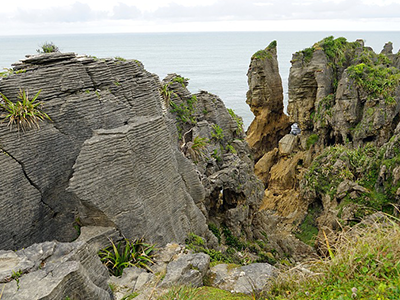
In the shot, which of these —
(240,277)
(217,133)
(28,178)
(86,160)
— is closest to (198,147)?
(217,133)

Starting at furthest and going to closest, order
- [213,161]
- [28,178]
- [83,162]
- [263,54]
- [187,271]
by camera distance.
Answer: [263,54] < [213,161] < [28,178] < [83,162] < [187,271]

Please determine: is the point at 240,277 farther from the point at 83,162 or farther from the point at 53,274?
the point at 83,162

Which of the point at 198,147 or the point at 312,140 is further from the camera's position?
the point at 312,140

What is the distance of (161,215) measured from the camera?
1267 cm

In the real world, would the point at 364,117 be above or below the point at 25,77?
below

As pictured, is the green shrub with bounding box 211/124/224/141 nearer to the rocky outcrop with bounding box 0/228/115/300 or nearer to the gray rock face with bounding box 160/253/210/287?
the gray rock face with bounding box 160/253/210/287

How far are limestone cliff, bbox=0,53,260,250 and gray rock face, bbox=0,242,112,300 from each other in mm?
2202

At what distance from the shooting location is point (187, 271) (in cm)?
970

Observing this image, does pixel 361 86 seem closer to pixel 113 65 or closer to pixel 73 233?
pixel 113 65

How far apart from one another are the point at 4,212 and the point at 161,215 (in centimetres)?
505

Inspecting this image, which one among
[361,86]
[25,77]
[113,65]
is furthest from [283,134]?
[25,77]

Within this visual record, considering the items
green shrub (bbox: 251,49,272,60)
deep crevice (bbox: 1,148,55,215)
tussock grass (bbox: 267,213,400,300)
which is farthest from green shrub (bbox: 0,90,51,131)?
green shrub (bbox: 251,49,272,60)

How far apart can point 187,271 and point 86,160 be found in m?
4.45

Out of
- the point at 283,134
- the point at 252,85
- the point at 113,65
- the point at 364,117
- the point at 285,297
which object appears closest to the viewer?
the point at 285,297
